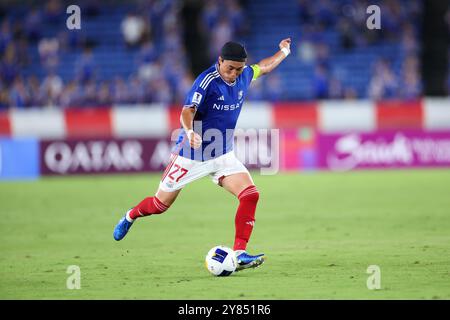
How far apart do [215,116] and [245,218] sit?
3.75ft

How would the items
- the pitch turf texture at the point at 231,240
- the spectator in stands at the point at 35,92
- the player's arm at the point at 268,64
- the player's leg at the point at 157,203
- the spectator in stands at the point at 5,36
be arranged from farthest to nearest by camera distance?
the spectator in stands at the point at 5,36, the spectator in stands at the point at 35,92, the player's arm at the point at 268,64, the player's leg at the point at 157,203, the pitch turf texture at the point at 231,240

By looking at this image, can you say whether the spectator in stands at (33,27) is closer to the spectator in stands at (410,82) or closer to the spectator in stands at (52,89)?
the spectator in stands at (52,89)

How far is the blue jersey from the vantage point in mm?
9477

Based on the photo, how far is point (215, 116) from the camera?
962 cm

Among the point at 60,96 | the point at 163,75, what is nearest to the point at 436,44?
the point at 163,75

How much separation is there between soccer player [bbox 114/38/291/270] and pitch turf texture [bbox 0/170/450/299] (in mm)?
579

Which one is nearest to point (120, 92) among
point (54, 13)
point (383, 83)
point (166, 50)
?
point (166, 50)

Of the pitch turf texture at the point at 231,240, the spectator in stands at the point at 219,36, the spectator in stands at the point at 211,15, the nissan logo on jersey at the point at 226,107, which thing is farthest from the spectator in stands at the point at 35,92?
the nissan logo on jersey at the point at 226,107

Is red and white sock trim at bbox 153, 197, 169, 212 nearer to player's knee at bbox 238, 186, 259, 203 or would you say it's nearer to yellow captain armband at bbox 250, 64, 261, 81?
player's knee at bbox 238, 186, 259, 203

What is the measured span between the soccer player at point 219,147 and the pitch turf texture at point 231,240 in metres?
0.58

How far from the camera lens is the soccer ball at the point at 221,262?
29.5 feet

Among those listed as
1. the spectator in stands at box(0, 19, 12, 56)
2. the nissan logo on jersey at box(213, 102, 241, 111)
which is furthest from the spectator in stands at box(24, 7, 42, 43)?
the nissan logo on jersey at box(213, 102, 241, 111)
